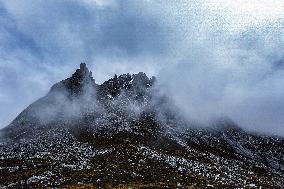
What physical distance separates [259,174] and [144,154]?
57.9 m

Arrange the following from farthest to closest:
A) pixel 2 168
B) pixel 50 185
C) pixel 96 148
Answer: pixel 96 148
pixel 2 168
pixel 50 185

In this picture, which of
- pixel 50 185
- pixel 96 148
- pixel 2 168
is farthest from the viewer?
pixel 96 148

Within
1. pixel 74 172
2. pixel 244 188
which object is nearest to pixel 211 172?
pixel 244 188

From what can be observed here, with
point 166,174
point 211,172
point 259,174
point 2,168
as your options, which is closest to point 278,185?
point 259,174

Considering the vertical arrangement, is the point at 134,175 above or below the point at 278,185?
below

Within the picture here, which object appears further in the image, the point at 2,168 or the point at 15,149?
the point at 15,149

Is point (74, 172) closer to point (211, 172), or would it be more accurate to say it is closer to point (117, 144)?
point (117, 144)

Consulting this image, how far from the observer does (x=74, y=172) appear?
151 metres

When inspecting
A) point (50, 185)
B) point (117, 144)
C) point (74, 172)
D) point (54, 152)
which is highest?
point (117, 144)

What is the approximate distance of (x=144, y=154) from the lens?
179375 millimetres

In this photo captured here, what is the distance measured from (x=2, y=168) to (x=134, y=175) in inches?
2059

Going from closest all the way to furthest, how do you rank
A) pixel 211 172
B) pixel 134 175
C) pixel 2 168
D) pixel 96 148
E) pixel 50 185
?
pixel 50 185 < pixel 134 175 < pixel 2 168 < pixel 211 172 < pixel 96 148

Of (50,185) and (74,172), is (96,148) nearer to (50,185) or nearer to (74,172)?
(74,172)

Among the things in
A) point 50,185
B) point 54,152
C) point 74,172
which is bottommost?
point 50,185
